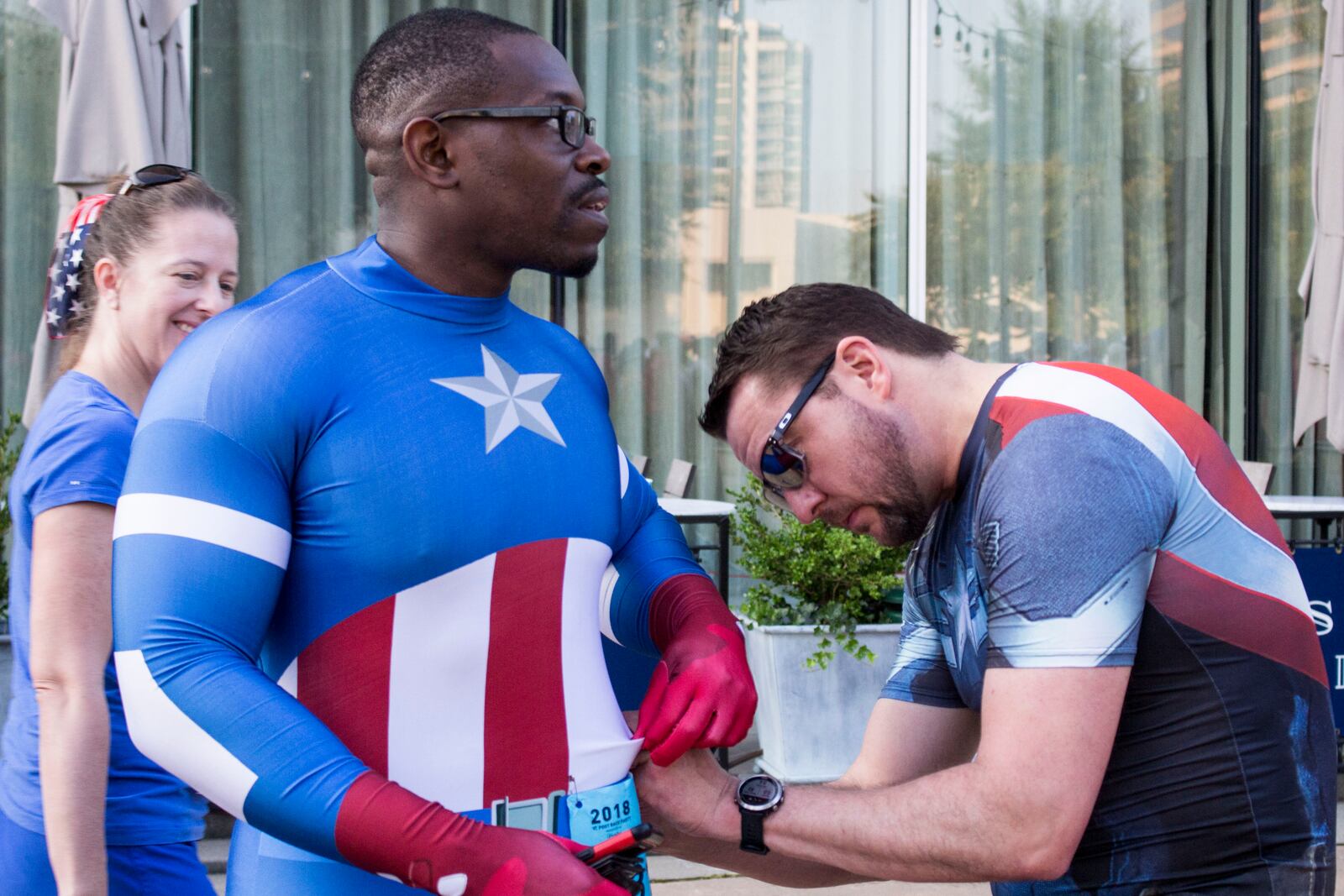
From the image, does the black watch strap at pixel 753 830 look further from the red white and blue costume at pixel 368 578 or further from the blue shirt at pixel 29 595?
the blue shirt at pixel 29 595

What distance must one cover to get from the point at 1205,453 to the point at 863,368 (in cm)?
47

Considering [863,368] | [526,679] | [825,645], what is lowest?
[825,645]

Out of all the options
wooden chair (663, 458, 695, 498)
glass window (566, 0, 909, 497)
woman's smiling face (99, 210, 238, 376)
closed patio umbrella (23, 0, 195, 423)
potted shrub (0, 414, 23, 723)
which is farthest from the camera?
glass window (566, 0, 909, 497)

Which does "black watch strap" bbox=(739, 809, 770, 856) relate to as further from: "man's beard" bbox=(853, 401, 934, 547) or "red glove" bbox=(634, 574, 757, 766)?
"man's beard" bbox=(853, 401, 934, 547)

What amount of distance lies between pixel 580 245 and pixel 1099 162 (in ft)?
20.0

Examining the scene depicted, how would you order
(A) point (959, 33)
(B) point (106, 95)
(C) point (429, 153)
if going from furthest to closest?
(A) point (959, 33) → (B) point (106, 95) → (C) point (429, 153)

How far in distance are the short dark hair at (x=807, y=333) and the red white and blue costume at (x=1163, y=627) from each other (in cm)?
25

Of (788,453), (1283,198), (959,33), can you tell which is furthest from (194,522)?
(1283,198)

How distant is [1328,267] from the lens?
5.77m

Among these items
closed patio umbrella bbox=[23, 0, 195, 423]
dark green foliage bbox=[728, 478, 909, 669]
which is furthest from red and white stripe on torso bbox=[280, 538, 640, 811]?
closed patio umbrella bbox=[23, 0, 195, 423]

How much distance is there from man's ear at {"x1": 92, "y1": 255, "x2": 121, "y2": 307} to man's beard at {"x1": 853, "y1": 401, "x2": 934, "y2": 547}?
3.84 feet

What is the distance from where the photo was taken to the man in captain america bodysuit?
1321 mm

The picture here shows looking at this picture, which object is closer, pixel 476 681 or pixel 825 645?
pixel 476 681

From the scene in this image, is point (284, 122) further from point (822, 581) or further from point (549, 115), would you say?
point (549, 115)
